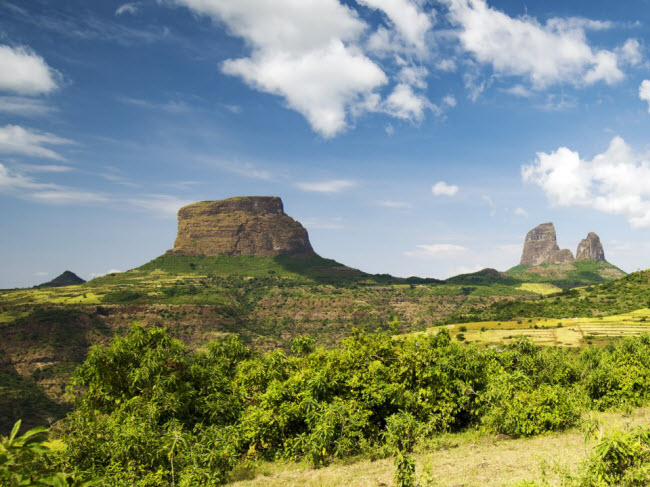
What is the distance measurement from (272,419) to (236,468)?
3.47 meters

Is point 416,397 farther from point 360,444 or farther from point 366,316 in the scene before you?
A: point 366,316

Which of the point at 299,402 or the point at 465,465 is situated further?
the point at 299,402

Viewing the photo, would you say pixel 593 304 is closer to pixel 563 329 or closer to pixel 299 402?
pixel 563 329

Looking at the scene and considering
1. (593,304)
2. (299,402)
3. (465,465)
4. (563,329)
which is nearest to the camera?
(465,465)

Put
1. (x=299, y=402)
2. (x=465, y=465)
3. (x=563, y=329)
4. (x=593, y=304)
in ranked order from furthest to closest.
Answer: (x=593, y=304)
(x=563, y=329)
(x=299, y=402)
(x=465, y=465)

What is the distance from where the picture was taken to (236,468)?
2014cm

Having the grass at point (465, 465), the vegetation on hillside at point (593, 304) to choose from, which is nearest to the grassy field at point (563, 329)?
the vegetation on hillside at point (593, 304)

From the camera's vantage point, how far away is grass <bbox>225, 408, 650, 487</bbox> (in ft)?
46.9

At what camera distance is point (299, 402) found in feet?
78.1

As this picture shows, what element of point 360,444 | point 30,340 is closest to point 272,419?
point 360,444

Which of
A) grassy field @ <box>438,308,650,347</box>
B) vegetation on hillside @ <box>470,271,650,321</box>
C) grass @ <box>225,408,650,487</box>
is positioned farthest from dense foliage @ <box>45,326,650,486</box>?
vegetation on hillside @ <box>470,271,650,321</box>

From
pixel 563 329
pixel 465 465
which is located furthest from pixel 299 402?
pixel 563 329

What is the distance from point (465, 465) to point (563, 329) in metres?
111

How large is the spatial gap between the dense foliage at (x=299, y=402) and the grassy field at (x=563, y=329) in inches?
2777
